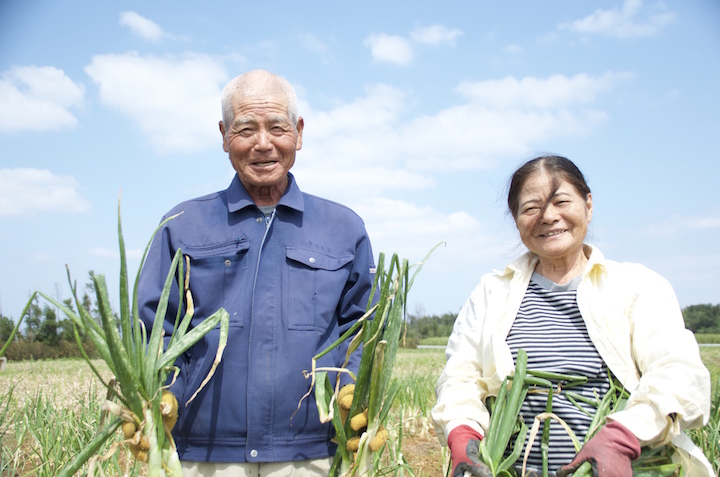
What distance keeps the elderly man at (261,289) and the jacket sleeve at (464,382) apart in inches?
13.8

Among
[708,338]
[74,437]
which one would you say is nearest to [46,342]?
[74,437]

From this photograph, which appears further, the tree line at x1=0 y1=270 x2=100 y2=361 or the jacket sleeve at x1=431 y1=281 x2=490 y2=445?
the tree line at x1=0 y1=270 x2=100 y2=361

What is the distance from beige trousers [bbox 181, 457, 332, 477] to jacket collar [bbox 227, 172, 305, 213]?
37.3 inches

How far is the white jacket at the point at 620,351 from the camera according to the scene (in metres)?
1.73

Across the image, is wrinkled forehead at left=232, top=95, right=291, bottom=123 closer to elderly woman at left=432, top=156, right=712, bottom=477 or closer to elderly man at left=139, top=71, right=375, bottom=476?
elderly man at left=139, top=71, right=375, bottom=476

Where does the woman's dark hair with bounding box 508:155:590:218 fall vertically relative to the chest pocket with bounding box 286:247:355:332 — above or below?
above

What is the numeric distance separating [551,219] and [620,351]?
1.62 ft

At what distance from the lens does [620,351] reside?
1.92 m

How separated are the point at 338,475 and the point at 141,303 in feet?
3.08

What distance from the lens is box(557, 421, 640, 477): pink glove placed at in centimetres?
165

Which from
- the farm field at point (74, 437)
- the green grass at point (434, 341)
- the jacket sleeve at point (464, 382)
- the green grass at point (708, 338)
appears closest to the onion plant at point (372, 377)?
the jacket sleeve at point (464, 382)

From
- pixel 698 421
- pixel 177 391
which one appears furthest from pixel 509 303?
pixel 177 391

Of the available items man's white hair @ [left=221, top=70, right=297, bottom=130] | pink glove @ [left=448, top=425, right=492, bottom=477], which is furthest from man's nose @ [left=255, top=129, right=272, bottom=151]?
pink glove @ [left=448, top=425, right=492, bottom=477]

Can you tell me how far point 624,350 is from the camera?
1.92 metres
